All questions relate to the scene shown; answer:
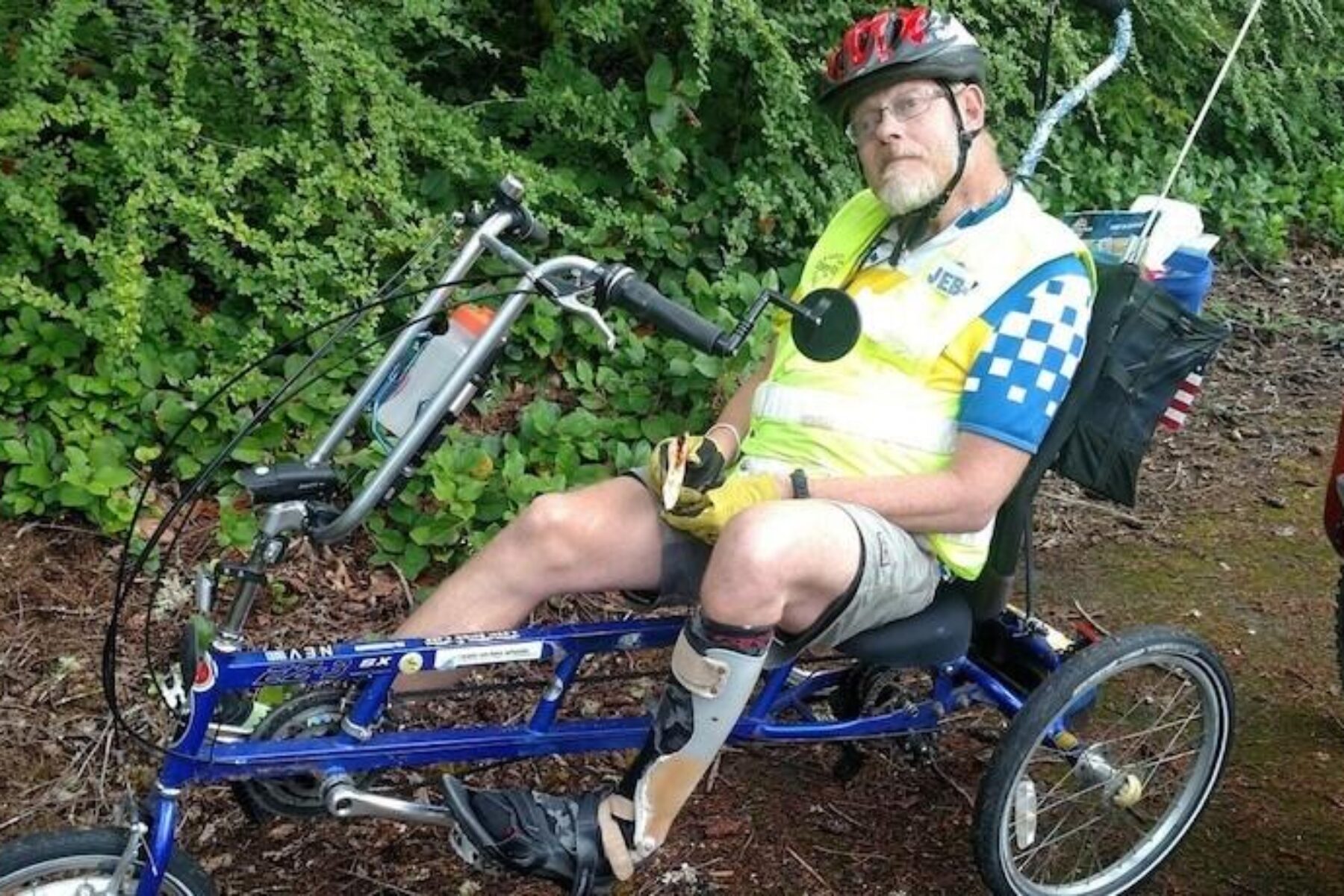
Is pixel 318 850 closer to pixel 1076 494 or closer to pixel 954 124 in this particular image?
pixel 954 124

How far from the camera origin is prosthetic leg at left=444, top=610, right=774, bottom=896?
235cm

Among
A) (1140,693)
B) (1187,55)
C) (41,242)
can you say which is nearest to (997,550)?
(1140,693)

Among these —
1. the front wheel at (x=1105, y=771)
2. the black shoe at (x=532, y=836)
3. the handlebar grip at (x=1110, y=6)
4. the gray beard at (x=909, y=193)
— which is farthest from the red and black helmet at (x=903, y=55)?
the black shoe at (x=532, y=836)

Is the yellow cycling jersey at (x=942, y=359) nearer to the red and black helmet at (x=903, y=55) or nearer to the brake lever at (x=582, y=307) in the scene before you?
the red and black helmet at (x=903, y=55)

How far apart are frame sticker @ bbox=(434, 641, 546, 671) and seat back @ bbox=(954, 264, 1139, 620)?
89cm

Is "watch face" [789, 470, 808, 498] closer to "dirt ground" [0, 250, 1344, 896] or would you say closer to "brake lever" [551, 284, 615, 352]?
"brake lever" [551, 284, 615, 352]

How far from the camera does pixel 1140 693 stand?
3180 millimetres

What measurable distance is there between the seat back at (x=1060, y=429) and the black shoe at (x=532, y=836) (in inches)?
35.0

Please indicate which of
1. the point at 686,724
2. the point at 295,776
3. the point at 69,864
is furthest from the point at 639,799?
the point at 69,864

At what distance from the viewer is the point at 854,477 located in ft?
8.27

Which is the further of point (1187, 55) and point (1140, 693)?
point (1187, 55)

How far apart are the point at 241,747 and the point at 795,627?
1.00 metres

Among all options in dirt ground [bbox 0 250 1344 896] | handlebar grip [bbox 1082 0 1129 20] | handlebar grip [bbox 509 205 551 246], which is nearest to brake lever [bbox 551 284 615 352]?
handlebar grip [bbox 509 205 551 246]

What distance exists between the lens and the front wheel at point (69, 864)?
7.00ft
